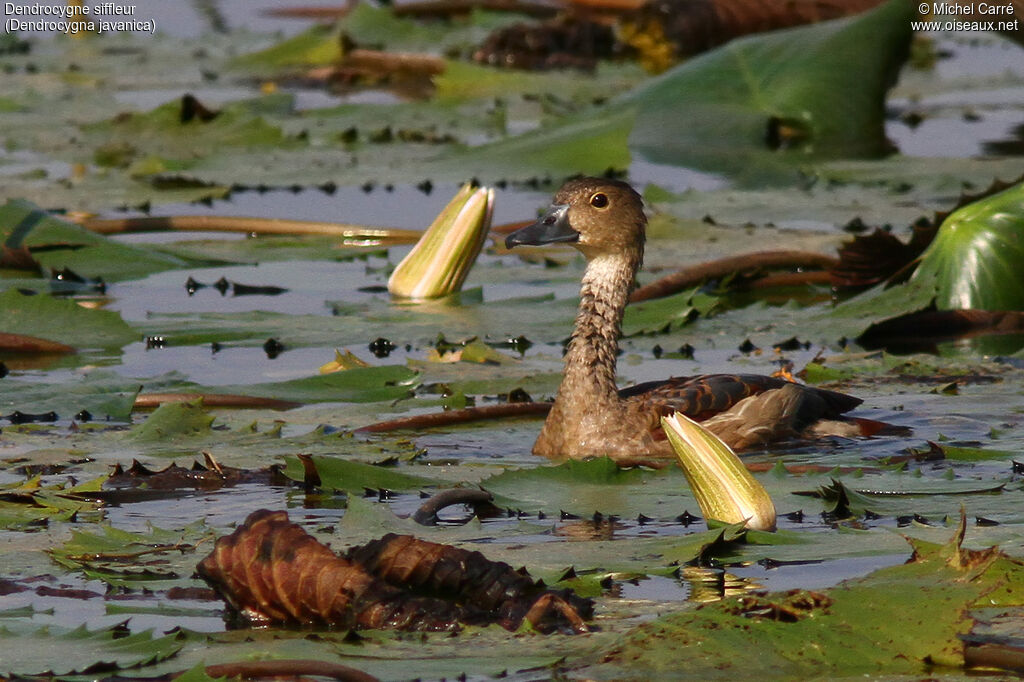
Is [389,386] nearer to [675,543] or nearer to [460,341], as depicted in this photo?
[460,341]

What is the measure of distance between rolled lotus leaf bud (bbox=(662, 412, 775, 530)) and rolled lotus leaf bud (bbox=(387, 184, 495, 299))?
12.9 feet

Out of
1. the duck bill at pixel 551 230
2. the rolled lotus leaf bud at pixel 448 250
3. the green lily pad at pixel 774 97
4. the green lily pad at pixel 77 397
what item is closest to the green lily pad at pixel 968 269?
the duck bill at pixel 551 230

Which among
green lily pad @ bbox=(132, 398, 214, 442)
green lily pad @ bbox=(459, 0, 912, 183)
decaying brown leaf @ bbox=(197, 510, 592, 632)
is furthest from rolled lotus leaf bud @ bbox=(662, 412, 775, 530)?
green lily pad @ bbox=(459, 0, 912, 183)

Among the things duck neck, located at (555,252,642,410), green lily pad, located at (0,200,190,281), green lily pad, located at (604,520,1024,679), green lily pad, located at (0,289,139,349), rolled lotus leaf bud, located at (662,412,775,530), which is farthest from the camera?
green lily pad, located at (0,200,190,281)

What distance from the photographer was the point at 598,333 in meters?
6.70

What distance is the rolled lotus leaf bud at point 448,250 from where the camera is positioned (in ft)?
27.6

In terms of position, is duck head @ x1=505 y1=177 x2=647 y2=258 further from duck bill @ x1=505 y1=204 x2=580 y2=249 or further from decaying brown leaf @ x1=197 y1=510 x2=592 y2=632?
decaying brown leaf @ x1=197 y1=510 x2=592 y2=632

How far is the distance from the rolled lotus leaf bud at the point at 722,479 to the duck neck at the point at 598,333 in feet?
6.03

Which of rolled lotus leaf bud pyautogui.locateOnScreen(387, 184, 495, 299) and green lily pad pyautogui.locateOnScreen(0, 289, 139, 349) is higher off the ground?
rolled lotus leaf bud pyautogui.locateOnScreen(387, 184, 495, 299)

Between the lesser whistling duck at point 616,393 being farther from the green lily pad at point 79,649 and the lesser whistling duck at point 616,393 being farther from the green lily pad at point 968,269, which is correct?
the green lily pad at point 79,649

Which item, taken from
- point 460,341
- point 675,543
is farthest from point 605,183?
point 675,543

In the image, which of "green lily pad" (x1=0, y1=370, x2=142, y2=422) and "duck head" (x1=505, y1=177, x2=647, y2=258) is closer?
"green lily pad" (x1=0, y1=370, x2=142, y2=422)

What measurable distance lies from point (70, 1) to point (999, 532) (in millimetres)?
19601

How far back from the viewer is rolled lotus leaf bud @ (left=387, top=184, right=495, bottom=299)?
840 cm
